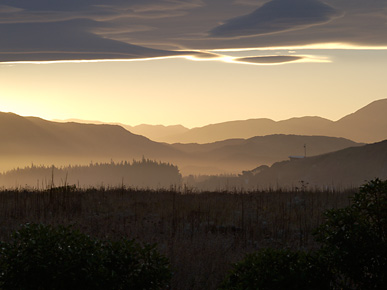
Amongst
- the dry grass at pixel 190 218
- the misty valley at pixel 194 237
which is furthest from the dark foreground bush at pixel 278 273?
the dry grass at pixel 190 218

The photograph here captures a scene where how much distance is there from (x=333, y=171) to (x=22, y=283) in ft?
615

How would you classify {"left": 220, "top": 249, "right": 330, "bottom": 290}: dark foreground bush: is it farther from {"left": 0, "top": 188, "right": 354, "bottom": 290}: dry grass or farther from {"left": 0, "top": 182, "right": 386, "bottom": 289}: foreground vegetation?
{"left": 0, "top": 188, "right": 354, "bottom": 290}: dry grass

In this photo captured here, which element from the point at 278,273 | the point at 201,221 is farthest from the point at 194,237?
the point at 278,273

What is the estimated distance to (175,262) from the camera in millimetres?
12883

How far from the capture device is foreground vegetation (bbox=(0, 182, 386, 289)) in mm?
11656

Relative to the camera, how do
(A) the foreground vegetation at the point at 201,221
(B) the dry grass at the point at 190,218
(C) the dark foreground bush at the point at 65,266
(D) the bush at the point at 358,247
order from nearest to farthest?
(C) the dark foreground bush at the point at 65,266 → (D) the bush at the point at 358,247 → (A) the foreground vegetation at the point at 201,221 → (B) the dry grass at the point at 190,218

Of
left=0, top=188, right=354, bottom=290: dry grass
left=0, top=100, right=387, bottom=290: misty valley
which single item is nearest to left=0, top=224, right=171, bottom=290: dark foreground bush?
left=0, top=100, right=387, bottom=290: misty valley

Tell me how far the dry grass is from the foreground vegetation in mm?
23

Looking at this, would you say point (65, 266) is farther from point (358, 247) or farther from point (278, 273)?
point (358, 247)

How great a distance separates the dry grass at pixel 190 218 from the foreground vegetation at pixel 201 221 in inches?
0.9

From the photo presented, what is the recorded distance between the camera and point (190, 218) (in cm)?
1925

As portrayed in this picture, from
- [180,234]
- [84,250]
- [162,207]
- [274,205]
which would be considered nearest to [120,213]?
[162,207]

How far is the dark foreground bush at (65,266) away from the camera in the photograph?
762 cm

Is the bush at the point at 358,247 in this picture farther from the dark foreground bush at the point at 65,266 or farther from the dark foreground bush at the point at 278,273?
the dark foreground bush at the point at 65,266
